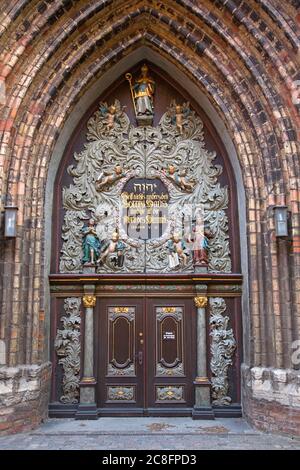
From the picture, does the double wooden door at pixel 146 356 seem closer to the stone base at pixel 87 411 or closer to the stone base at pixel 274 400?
the stone base at pixel 87 411

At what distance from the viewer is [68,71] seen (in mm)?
8258

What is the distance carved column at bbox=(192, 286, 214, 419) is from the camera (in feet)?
26.4

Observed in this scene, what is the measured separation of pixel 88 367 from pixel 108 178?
3.53 m

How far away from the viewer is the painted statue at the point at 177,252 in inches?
339

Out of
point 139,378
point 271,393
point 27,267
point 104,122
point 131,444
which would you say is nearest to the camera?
point 131,444

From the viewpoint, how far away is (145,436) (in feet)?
23.0

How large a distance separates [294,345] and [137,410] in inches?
118

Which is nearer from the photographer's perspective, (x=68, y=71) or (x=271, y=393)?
(x=271, y=393)

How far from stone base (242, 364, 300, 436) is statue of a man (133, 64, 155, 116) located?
522 centimetres

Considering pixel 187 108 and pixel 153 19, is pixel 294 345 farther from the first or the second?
pixel 153 19

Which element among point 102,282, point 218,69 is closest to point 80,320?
point 102,282

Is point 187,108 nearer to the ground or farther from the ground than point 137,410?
farther from the ground

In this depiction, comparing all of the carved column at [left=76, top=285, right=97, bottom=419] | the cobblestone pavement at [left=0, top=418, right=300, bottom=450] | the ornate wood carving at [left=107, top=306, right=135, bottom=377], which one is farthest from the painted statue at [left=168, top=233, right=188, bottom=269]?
the cobblestone pavement at [left=0, top=418, right=300, bottom=450]

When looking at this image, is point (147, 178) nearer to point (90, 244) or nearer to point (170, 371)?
point (90, 244)
